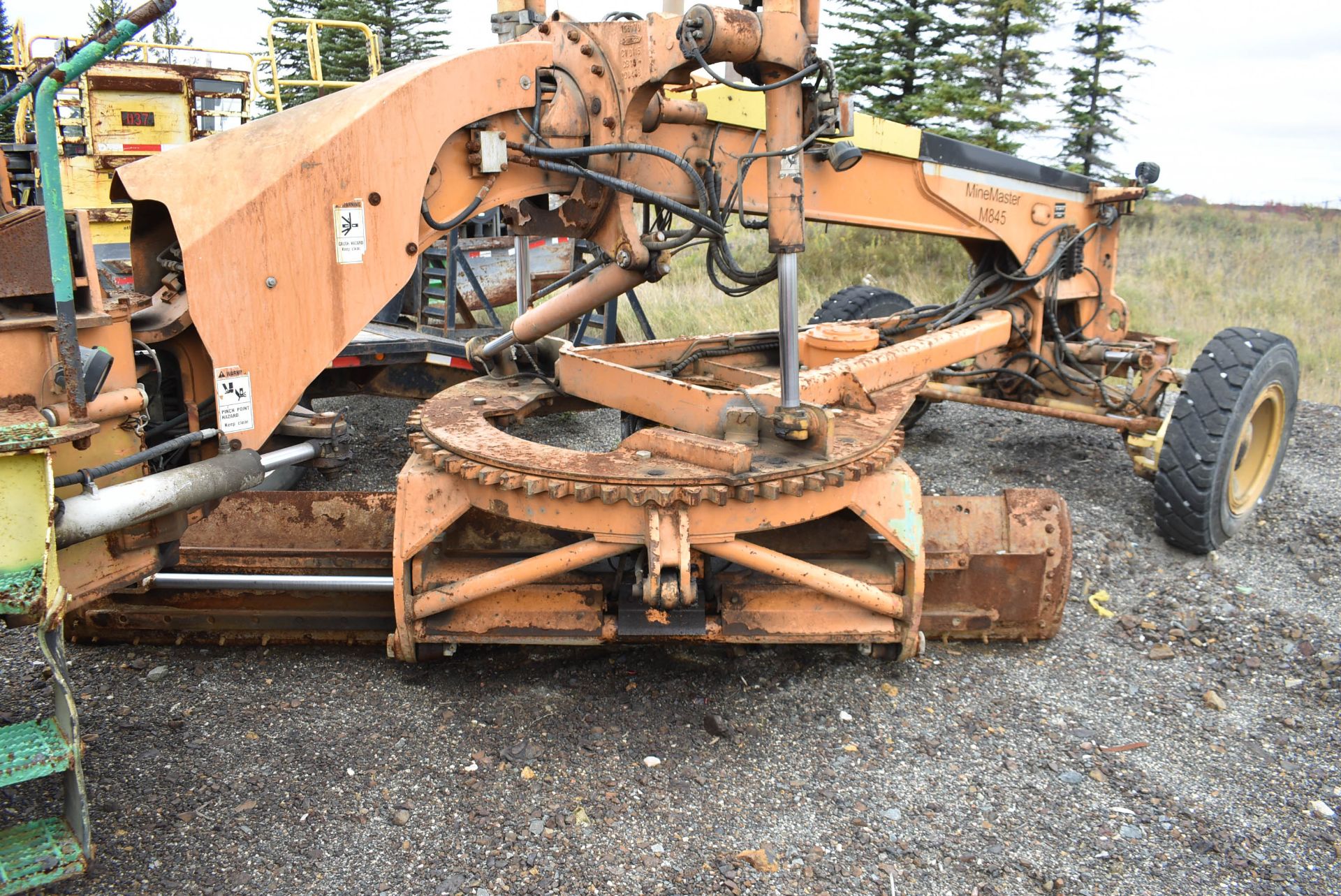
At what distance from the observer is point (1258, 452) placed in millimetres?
5488

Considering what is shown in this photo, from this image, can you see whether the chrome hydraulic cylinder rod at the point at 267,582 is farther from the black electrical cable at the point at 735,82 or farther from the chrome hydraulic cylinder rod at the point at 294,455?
the black electrical cable at the point at 735,82

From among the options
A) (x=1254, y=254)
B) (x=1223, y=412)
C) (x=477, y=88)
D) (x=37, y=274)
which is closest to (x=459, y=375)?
(x=477, y=88)

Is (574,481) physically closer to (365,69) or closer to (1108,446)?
(1108,446)

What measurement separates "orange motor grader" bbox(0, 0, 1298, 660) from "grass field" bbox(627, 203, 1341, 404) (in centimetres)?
596

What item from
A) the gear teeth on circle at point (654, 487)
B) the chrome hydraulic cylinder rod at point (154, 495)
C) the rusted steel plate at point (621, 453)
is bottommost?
the gear teeth on circle at point (654, 487)

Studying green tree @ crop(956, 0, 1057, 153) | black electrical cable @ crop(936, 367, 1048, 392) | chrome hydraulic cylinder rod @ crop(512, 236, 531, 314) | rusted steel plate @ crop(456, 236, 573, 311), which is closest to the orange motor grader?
chrome hydraulic cylinder rod @ crop(512, 236, 531, 314)

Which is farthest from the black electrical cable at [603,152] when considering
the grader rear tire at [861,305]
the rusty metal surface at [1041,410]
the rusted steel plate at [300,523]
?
the grader rear tire at [861,305]

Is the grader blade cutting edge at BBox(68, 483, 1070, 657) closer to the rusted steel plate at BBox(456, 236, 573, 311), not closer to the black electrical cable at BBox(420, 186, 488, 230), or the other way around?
the black electrical cable at BBox(420, 186, 488, 230)

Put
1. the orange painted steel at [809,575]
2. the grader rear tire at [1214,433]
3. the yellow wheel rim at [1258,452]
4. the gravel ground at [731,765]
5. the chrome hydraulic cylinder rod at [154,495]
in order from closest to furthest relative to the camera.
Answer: the chrome hydraulic cylinder rod at [154,495] < the gravel ground at [731,765] < the orange painted steel at [809,575] < the grader rear tire at [1214,433] < the yellow wheel rim at [1258,452]

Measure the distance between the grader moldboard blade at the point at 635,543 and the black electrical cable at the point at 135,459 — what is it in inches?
27.2

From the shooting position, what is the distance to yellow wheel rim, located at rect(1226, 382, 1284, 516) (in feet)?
16.9

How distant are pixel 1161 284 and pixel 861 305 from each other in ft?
30.3

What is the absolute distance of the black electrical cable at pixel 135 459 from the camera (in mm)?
2504

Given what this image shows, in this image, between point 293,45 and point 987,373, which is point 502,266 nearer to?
point 987,373
